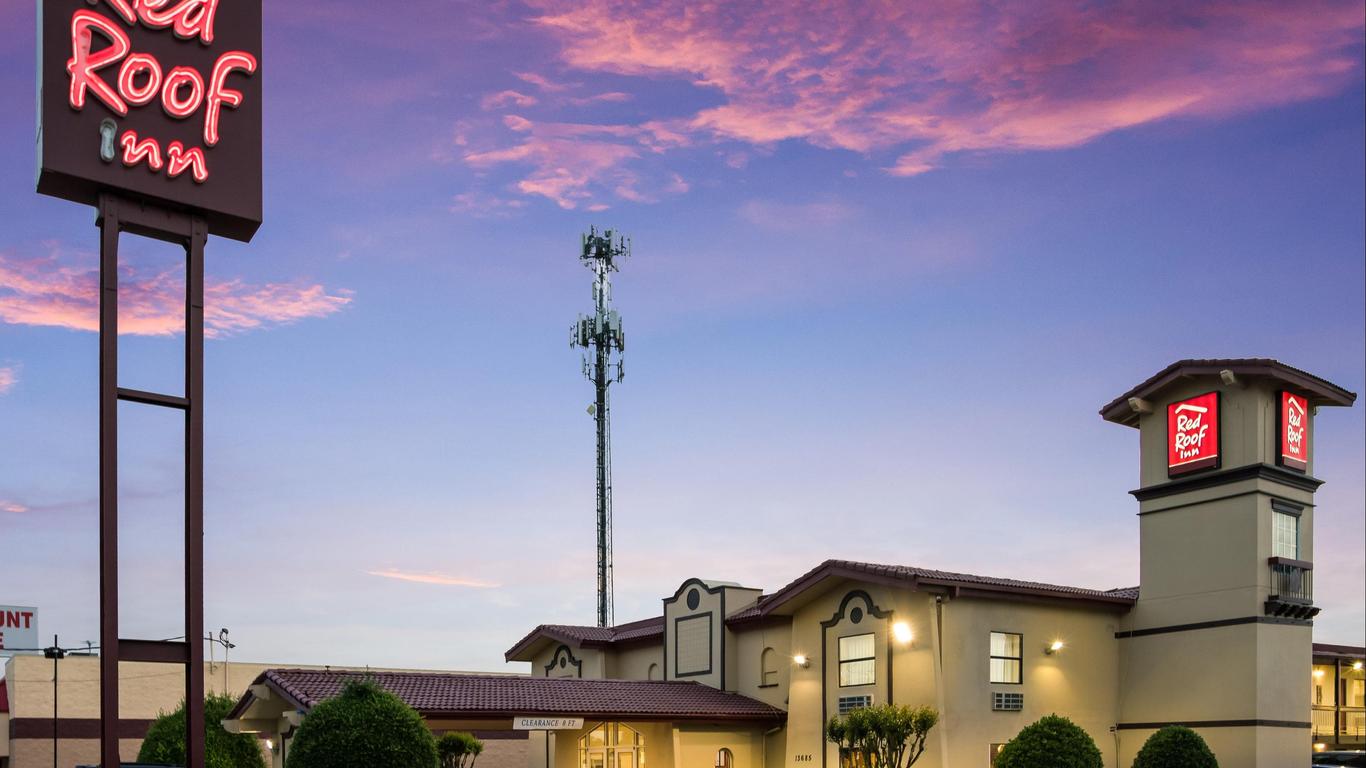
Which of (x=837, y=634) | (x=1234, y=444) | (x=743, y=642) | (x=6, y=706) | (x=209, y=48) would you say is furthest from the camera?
(x=6, y=706)

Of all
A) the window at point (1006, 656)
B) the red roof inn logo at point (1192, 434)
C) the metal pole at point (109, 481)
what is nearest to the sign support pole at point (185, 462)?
the metal pole at point (109, 481)

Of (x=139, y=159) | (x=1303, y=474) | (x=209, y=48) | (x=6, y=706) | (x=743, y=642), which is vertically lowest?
(x=6, y=706)

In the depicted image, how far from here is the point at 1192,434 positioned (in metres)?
33.4

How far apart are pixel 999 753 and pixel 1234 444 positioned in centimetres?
941

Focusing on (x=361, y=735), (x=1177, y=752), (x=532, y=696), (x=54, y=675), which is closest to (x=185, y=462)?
(x=361, y=735)

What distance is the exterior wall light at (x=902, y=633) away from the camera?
107ft

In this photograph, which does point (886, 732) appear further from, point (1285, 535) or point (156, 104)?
point (156, 104)

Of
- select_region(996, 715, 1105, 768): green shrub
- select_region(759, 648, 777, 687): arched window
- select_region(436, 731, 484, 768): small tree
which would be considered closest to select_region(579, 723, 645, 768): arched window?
select_region(759, 648, 777, 687): arched window

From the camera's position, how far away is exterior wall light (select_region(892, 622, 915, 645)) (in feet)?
107

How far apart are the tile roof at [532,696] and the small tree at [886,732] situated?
5.55 meters

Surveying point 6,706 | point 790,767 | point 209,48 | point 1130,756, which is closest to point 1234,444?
point 1130,756

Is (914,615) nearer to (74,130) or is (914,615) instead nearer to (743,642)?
(743,642)

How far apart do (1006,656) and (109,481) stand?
2221 cm

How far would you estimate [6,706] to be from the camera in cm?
4972
